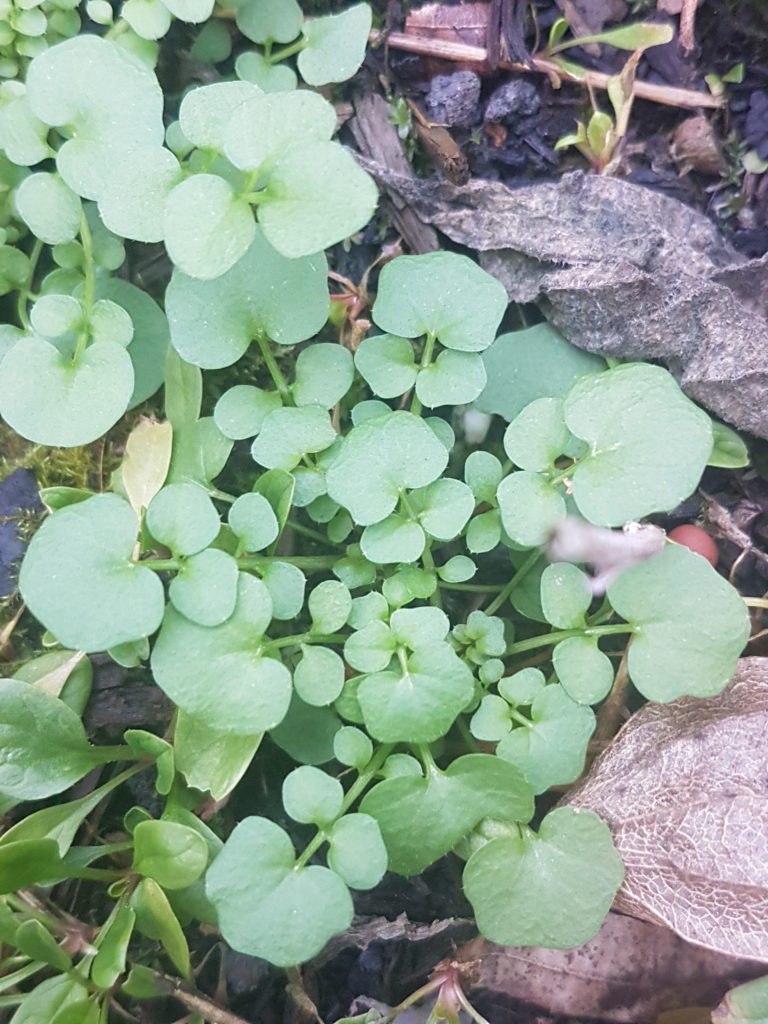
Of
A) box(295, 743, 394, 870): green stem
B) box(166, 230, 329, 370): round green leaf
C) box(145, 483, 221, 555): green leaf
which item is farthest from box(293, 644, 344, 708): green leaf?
box(166, 230, 329, 370): round green leaf

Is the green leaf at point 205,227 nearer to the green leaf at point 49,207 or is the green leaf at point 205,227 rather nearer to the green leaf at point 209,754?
the green leaf at point 49,207

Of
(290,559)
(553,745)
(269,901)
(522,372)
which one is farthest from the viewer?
(522,372)

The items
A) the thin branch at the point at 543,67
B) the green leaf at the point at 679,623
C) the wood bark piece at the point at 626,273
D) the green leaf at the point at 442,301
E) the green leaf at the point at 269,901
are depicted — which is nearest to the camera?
the green leaf at the point at 269,901

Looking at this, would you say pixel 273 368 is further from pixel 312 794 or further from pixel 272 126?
pixel 312 794

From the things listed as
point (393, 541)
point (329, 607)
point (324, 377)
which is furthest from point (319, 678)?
point (324, 377)

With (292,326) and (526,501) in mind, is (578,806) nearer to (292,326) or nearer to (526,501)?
(526,501)

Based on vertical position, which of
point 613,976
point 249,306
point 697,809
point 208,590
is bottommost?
point 613,976

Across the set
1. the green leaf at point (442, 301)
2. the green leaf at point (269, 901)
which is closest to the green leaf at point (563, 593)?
the green leaf at point (442, 301)

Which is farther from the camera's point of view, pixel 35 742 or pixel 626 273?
pixel 626 273
